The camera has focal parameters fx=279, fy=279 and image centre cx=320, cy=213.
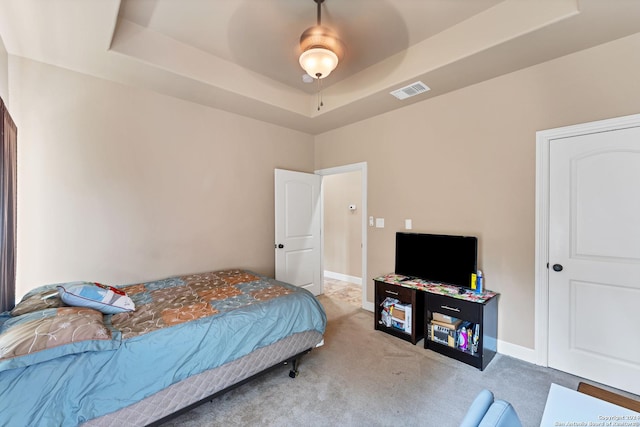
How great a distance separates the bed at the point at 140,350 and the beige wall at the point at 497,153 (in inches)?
72.9

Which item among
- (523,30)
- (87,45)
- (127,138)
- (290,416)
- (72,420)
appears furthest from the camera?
(127,138)

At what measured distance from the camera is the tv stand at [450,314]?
8.25 feet

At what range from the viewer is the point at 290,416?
1938 mm

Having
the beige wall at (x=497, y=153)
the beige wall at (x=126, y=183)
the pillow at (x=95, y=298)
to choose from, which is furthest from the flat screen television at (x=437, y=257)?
the pillow at (x=95, y=298)

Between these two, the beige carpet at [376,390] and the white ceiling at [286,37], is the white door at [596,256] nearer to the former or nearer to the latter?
the beige carpet at [376,390]

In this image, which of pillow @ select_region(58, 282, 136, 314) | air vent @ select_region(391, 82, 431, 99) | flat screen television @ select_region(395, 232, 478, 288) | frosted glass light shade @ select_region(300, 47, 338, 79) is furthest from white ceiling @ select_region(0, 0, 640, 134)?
pillow @ select_region(58, 282, 136, 314)

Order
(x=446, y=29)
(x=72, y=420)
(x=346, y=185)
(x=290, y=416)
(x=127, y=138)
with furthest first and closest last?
(x=346, y=185) < (x=127, y=138) < (x=446, y=29) < (x=290, y=416) < (x=72, y=420)

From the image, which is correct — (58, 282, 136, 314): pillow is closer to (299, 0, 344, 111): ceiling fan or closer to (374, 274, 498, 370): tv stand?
(299, 0, 344, 111): ceiling fan

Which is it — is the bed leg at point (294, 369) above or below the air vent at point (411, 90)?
below

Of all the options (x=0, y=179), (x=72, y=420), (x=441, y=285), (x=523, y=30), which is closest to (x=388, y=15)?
(x=523, y=30)

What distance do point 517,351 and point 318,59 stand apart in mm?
3189

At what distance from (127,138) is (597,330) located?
4.68 meters

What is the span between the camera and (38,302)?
1.84 m

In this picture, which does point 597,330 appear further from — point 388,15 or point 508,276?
point 388,15
